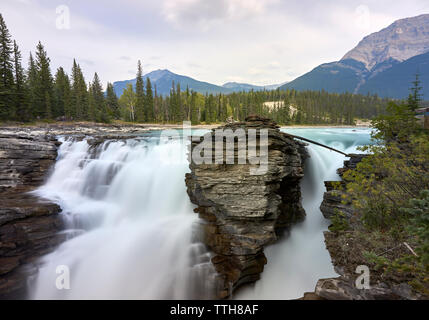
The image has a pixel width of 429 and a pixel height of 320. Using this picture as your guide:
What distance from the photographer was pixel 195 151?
9.59m

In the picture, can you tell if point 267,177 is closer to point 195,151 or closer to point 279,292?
point 195,151

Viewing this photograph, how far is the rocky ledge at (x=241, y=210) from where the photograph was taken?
26.8 ft

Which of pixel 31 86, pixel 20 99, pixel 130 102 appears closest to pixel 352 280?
pixel 20 99

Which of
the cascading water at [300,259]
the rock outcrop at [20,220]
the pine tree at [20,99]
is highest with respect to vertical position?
the pine tree at [20,99]

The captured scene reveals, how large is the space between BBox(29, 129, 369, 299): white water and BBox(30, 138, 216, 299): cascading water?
4 centimetres

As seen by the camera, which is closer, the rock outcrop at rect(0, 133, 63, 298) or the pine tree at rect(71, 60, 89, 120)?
the rock outcrop at rect(0, 133, 63, 298)

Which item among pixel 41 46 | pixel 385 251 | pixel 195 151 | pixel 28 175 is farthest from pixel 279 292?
pixel 41 46

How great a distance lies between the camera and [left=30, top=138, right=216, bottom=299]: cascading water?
7.78 metres

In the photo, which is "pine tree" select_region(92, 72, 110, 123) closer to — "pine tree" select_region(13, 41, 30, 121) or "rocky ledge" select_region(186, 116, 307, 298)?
"pine tree" select_region(13, 41, 30, 121)

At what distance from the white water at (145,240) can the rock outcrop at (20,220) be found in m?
0.54

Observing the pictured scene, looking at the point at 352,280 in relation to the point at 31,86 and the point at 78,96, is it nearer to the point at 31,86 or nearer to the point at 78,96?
the point at 78,96

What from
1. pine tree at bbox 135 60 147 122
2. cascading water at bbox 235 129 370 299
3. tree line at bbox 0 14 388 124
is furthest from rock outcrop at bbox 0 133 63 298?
A: pine tree at bbox 135 60 147 122

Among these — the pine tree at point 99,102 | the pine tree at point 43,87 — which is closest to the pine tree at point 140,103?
the pine tree at point 99,102

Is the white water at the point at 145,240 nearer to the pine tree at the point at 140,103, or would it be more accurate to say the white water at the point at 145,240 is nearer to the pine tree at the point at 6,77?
the pine tree at the point at 6,77
